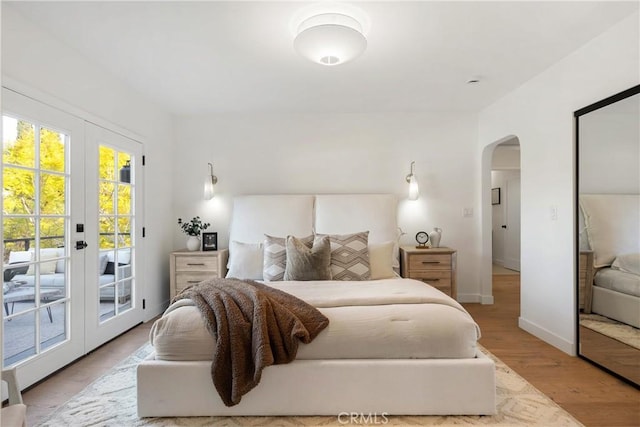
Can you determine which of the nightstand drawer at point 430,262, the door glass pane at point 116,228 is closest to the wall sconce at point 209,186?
the door glass pane at point 116,228

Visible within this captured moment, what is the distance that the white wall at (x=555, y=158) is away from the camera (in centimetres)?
248

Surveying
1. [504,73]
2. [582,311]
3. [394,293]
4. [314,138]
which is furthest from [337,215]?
[582,311]

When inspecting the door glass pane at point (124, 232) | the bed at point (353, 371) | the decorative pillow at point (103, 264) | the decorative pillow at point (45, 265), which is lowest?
the bed at point (353, 371)

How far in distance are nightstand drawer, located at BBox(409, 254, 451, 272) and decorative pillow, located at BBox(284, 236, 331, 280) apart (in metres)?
1.14

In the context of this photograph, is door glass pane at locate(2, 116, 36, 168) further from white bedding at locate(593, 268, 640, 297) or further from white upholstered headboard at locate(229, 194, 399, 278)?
white bedding at locate(593, 268, 640, 297)

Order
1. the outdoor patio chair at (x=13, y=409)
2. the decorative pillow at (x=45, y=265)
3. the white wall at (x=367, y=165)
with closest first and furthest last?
the outdoor patio chair at (x=13, y=409) < the decorative pillow at (x=45, y=265) < the white wall at (x=367, y=165)

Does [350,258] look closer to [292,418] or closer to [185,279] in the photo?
[292,418]

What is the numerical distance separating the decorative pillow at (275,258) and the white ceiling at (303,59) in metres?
1.50

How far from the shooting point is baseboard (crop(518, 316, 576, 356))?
287 cm

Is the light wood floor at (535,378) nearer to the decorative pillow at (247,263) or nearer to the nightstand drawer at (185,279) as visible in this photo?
the nightstand drawer at (185,279)

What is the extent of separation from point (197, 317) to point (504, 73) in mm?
3158

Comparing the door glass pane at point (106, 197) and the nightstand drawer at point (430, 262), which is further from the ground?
the door glass pane at point (106, 197)

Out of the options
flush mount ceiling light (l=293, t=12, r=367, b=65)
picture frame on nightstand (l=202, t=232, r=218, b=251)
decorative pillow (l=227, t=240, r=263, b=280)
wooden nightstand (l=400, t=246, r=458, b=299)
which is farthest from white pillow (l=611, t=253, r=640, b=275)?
picture frame on nightstand (l=202, t=232, r=218, b=251)

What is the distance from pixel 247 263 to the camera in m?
3.52
